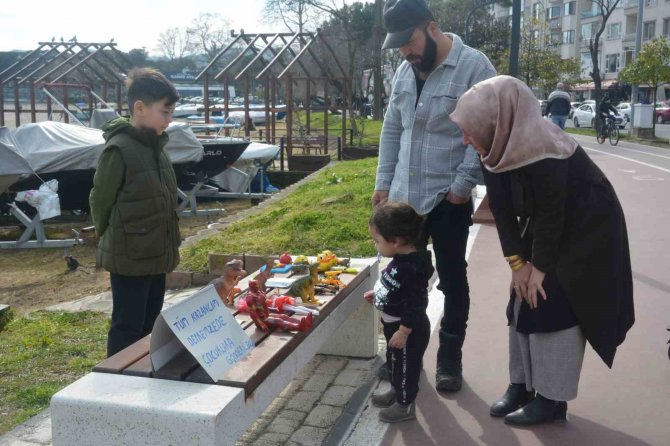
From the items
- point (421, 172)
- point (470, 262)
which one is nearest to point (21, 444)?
point (421, 172)

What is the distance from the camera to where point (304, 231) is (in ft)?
29.3

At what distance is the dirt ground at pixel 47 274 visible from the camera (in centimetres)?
915

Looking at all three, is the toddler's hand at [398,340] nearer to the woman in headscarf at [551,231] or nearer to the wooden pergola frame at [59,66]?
the woman in headscarf at [551,231]

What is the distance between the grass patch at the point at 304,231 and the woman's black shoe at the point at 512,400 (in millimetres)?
3802

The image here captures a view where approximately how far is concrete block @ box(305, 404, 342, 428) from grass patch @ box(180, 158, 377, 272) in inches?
138

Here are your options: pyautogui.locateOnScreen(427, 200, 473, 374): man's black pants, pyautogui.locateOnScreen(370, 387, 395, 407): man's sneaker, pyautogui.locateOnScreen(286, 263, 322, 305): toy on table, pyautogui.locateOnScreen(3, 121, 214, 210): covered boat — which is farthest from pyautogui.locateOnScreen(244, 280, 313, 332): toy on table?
pyautogui.locateOnScreen(3, 121, 214, 210): covered boat

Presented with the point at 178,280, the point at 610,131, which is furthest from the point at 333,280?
the point at 610,131

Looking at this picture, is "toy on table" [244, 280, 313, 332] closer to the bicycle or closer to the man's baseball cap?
the man's baseball cap

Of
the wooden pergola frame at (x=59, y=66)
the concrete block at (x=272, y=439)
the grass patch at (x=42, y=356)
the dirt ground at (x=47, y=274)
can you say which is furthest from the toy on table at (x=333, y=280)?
the wooden pergola frame at (x=59, y=66)

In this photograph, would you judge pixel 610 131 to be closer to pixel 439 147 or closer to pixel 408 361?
pixel 439 147

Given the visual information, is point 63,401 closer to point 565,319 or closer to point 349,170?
point 565,319

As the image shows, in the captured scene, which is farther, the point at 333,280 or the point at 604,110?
the point at 604,110

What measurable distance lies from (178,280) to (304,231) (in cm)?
178

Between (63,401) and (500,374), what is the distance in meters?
2.52
